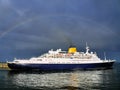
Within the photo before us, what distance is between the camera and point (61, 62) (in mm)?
110250

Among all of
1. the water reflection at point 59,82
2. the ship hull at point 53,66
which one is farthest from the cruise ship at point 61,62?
the water reflection at point 59,82

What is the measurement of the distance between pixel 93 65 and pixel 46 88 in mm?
63468

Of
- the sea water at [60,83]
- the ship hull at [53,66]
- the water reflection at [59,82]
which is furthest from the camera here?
the ship hull at [53,66]

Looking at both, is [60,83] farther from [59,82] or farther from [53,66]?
[53,66]

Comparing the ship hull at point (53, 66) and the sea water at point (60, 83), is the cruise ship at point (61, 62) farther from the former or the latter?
the sea water at point (60, 83)

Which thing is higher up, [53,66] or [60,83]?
[53,66]

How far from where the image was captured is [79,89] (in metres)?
52.2

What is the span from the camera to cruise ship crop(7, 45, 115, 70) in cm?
10631

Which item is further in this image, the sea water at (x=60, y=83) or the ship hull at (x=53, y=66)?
the ship hull at (x=53, y=66)

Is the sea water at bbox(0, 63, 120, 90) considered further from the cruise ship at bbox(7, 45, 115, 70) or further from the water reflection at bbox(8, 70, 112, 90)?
the cruise ship at bbox(7, 45, 115, 70)

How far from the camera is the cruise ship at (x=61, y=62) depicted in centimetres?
10631

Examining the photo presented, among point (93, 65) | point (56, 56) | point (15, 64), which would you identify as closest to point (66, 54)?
point (56, 56)

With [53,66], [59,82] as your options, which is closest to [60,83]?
[59,82]

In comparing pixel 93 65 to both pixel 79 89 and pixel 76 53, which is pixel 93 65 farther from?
pixel 79 89
